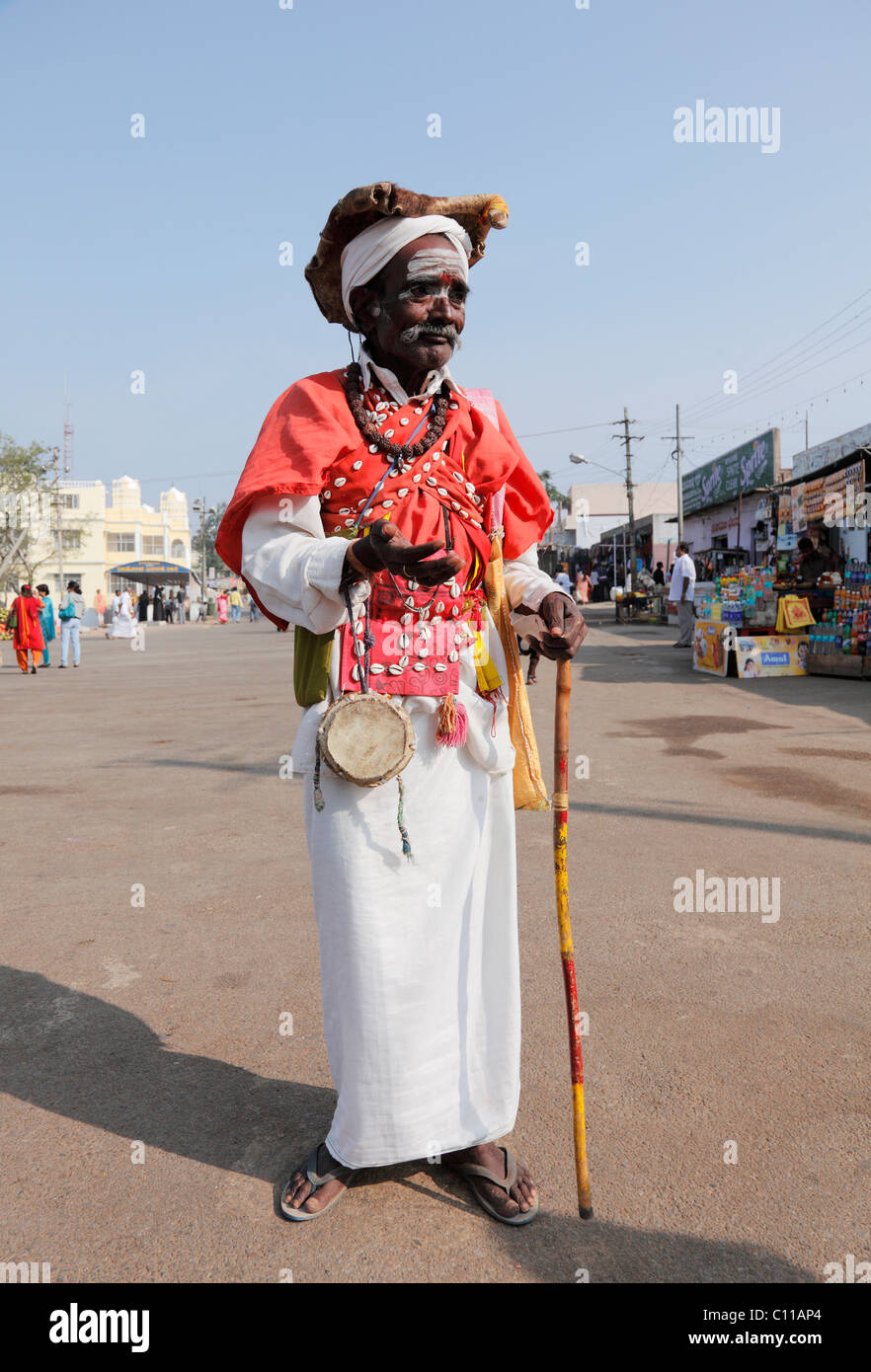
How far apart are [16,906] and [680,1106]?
3089 millimetres

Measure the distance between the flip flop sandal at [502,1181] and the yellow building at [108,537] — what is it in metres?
61.4

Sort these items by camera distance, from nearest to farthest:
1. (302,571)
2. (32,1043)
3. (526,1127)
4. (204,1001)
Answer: (302,571), (526,1127), (32,1043), (204,1001)

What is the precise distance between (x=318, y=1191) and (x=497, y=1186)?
41 cm

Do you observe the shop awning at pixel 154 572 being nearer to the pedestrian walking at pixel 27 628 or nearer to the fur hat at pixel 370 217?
the pedestrian walking at pixel 27 628

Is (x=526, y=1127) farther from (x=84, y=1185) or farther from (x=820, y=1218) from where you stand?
(x=84, y=1185)

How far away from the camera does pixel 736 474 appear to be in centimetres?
3050

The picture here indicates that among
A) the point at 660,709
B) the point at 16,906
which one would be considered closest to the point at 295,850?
the point at 16,906

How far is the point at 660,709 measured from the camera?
10.2 m

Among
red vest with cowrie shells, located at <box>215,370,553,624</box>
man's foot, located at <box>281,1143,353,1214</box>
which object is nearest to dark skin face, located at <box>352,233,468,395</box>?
red vest with cowrie shells, located at <box>215,370,553,624</box>

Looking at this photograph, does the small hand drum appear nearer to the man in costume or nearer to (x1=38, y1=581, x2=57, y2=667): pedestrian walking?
the man in costume

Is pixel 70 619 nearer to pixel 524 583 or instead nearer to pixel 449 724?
pixel 524 583

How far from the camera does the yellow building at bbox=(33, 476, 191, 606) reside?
205 ft

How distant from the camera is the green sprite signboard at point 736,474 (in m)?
27.6

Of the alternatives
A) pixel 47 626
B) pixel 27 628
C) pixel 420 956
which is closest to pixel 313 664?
pixel 420 956
